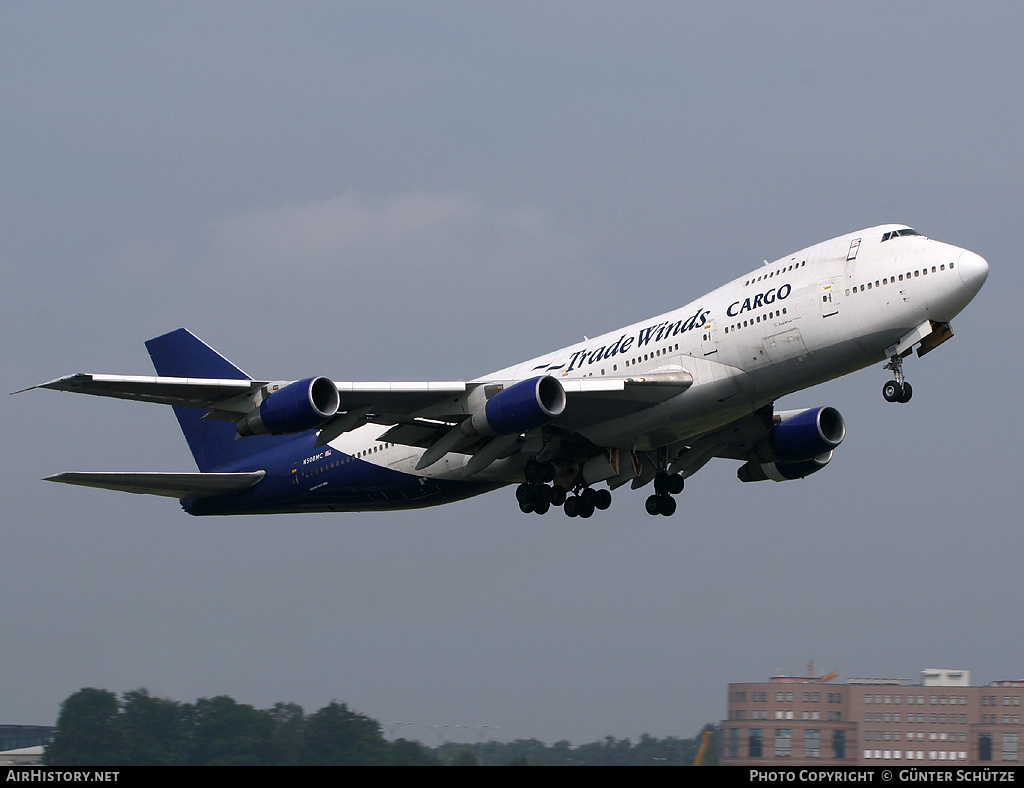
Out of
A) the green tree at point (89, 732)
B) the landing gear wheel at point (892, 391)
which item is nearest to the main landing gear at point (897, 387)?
the landing gear wheel at point (892, 391)

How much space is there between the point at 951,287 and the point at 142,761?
29.7 m

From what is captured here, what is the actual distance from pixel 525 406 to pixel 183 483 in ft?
46.9

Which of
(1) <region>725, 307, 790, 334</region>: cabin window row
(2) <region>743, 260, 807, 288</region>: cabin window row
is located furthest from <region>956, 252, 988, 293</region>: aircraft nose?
(1) <region>725, 307, 790, 334</region>: cabin window row

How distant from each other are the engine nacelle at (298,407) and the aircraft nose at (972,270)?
581 inches

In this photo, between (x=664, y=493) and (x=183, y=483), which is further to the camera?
(x=183, y=483)

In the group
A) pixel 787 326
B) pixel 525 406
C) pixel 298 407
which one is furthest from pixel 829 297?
pixel 298 407

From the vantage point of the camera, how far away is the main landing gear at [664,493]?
37.8 meters

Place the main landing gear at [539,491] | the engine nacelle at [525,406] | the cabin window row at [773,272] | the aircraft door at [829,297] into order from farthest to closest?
the main landing gear at [539,491]
the cabin window row at [773,272]
the engine nacelle at [525,406]
the aircraft door at [829,297]

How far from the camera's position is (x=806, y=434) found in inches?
1465

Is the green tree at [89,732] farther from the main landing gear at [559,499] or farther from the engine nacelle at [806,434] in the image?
the engine nacelle at [806,434]

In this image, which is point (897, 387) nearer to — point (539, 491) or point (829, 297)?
point (829, 297)

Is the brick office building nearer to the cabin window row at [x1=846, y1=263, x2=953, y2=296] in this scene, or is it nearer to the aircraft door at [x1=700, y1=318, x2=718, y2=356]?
the aircraft door at [x1=700, y1=318, x2=718, y2=356]

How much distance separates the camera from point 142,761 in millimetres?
42562

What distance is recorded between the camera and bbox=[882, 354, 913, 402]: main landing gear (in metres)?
30.4
